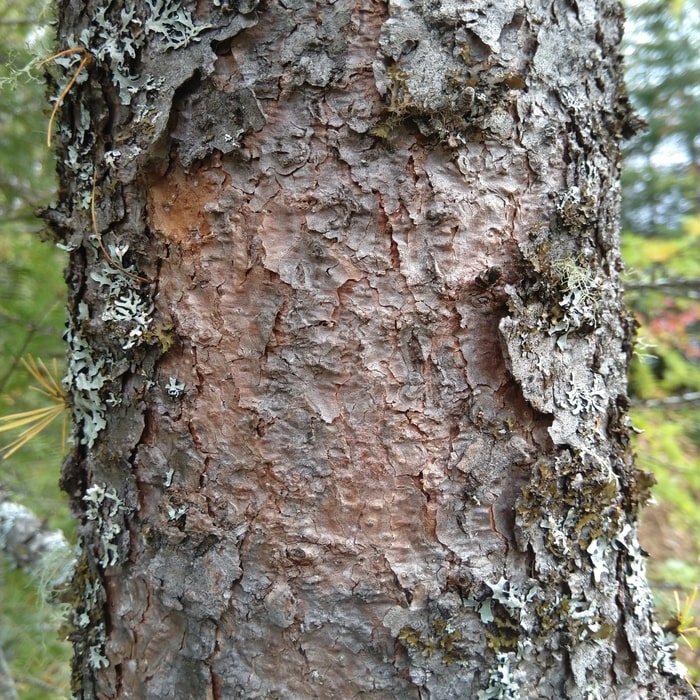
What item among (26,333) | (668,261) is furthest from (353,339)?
(668,261)

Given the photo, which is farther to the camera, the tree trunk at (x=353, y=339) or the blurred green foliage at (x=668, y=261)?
the blurred green foliage at (x=668, y=261)

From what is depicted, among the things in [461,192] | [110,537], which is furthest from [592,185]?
[110,537]

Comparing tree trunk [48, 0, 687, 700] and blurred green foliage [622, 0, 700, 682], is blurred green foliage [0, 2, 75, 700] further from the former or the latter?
blurred green foliage [622, 0, 700, 682]

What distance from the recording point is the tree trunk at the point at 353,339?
2.46 feet

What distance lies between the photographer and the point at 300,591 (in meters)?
0.80

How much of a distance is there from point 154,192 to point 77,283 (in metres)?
0.24

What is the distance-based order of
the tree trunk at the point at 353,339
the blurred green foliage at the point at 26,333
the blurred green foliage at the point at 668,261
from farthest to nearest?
1. the blurred green foliage at the point at 668,261
2. the blurred green foliage at the point at 26,333
3. the tree trunk at the point at 353,339

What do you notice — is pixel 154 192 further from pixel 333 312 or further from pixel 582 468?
pixel 582 468

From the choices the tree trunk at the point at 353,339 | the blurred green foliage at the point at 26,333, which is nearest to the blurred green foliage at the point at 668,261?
the tree trunk at the point at 353,339

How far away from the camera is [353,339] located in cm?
77

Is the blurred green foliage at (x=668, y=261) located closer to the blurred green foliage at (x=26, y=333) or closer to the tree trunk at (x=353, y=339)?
the tree trunk at (x=353, y=339)

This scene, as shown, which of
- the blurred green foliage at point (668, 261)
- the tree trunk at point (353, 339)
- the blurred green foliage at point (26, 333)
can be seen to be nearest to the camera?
the tree trunk at point (353, 339)

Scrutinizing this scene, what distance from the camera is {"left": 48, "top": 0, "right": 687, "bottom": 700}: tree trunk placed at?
750 mm

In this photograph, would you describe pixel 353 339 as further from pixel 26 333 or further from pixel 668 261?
pixel 668 261
